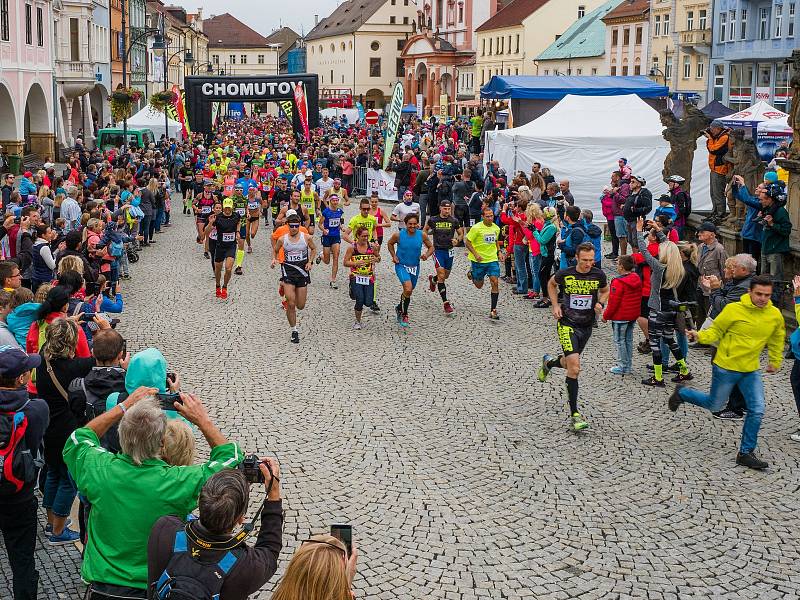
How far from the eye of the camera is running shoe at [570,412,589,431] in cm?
924

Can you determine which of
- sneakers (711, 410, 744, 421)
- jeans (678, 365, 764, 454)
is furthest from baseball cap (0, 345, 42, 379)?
sneakers (711, 410, 744, 421)

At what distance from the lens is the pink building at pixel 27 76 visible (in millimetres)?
35312

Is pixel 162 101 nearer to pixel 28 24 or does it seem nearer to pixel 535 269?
pixel 28 24

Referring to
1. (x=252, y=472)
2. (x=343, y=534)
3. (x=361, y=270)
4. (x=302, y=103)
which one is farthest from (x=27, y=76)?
(x=343, y=534)

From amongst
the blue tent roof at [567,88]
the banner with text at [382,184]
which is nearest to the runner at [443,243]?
the banner with text at [382,184]

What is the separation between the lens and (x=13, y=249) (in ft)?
45.1

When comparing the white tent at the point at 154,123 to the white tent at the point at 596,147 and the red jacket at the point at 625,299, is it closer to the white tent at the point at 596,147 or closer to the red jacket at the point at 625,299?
the white tent at the point at 596,147

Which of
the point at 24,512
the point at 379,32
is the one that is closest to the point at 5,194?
the point at 24,512

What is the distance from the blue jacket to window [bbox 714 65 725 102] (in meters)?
43.4

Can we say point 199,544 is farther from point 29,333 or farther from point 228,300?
point 228,300

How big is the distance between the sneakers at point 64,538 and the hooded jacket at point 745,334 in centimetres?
510

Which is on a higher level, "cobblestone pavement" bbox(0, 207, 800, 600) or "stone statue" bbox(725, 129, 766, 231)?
"stone statue" bbox(725, 129, 766, 231)

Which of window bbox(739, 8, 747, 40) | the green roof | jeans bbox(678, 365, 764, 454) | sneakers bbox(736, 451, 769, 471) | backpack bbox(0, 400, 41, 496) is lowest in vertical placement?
sneakers bbox(736, 451, 769, 471)

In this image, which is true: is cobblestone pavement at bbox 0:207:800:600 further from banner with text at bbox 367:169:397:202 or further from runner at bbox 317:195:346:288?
banner with text at bbox 367:169:397:202
